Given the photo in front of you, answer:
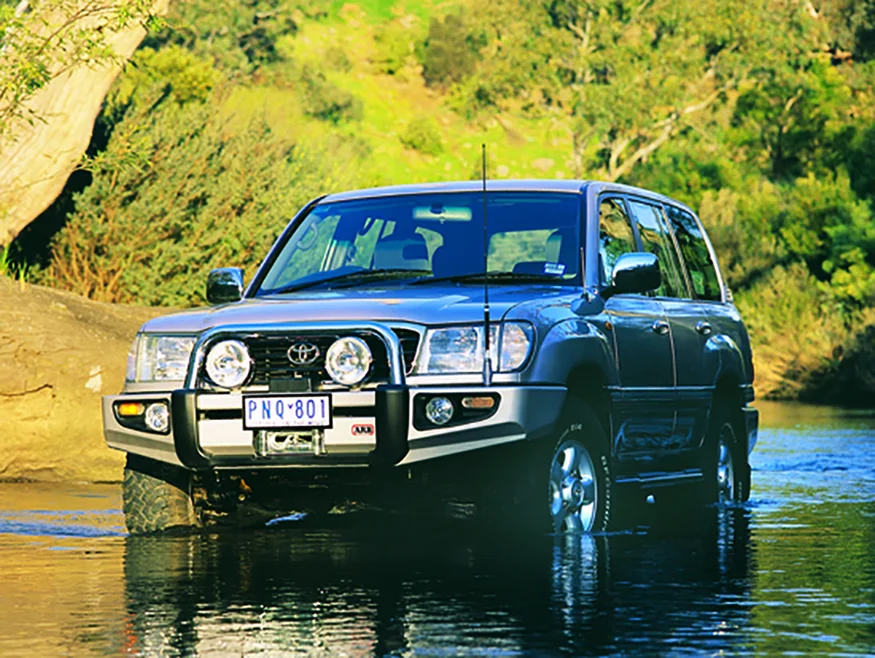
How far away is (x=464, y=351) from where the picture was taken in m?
10.1

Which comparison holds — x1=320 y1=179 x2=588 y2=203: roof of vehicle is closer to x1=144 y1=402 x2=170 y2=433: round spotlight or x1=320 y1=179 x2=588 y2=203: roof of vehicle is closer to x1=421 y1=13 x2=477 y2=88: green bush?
x1=144 y1=402 x2=170 y2=433: round spotlight

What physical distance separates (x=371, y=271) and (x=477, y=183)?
93 centimetres

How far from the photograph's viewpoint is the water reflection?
24.2ft

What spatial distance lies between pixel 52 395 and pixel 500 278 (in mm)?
6209

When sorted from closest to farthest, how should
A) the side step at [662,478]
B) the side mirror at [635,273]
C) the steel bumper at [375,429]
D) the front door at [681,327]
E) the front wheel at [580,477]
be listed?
the steel bumper at [375,429], the front wheel at [580,477], the side mirror at [635,273], the side step at [662,478], the front door at [681,327]

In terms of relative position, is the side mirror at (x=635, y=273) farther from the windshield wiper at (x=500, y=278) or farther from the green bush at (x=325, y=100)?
the green bush at (x=325, y=100)

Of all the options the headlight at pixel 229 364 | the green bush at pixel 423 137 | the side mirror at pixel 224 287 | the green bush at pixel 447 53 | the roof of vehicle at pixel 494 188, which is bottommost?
the headlight at pixel 229 364

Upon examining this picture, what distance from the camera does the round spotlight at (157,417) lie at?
10.5 meters

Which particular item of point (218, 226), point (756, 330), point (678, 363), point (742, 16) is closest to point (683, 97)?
point (742, 16)

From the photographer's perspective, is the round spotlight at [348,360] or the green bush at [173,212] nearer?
the round spotlight at [348,360]

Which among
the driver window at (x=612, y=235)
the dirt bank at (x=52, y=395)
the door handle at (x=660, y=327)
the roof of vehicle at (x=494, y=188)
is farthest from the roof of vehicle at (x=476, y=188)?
the dirt bank at (x=52, y=395)

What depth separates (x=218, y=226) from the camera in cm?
2698

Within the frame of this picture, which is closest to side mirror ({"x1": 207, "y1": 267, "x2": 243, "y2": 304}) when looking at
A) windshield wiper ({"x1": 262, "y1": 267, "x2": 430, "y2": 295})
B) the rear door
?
windshield wiper ({"x1": 262, "y1": 267, "x2": 430, "y2": 295})

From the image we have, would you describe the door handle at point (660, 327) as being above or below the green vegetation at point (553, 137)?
below
